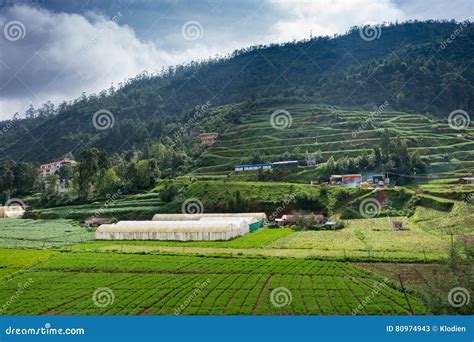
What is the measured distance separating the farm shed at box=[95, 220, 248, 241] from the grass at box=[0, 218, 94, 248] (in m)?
1.73

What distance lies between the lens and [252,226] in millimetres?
32500

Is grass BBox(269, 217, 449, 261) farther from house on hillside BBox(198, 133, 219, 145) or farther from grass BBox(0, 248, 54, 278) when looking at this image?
house on hillside BBox(198, 133, 219, 145)

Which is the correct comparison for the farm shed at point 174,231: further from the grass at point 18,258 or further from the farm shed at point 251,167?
the farm shed at point 251,167

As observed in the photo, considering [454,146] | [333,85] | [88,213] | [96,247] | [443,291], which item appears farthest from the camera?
[333,85]

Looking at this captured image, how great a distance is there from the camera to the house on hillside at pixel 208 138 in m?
57.3

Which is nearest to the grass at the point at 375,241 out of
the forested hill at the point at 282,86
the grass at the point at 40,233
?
→ the grass at the point at 40,233

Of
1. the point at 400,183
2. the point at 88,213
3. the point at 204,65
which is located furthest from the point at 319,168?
the point at 204,65

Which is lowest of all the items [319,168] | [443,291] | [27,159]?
[443,291]

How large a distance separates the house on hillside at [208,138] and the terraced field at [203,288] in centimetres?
3692

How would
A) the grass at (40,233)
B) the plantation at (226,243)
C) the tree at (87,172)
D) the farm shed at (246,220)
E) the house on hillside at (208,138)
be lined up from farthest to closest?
the house on hillside at (208,138) < the tree at (87,172) < the farm shed at (246,220) < the grass at (40,233) < the plantation at (226,243)

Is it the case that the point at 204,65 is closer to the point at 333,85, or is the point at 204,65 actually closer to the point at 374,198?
the point at 333,85

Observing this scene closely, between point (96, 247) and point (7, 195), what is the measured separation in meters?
32.3

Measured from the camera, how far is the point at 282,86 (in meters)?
81.9

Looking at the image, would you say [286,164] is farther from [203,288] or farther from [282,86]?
[282,86]
